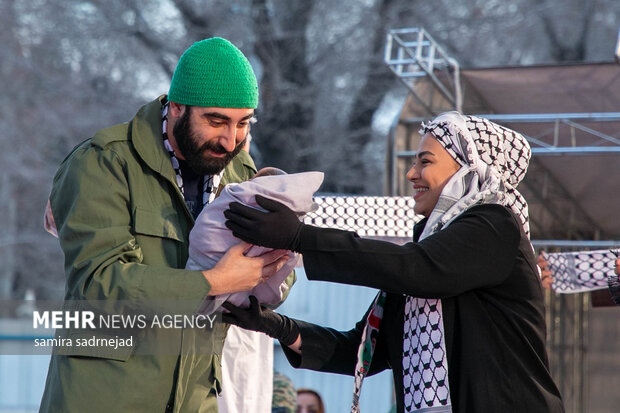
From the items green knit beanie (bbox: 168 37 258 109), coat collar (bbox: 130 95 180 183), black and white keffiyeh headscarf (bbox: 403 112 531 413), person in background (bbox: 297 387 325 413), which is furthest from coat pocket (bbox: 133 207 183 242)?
person in background (bbox: 297 387 325 413)

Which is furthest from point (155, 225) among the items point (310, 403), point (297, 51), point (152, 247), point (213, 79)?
point (297, 51)

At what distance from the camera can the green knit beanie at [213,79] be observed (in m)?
2.54

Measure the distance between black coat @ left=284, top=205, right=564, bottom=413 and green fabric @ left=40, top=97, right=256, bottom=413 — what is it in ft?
1.34

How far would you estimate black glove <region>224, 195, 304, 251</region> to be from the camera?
7.71 ft

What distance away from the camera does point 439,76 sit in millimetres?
7566

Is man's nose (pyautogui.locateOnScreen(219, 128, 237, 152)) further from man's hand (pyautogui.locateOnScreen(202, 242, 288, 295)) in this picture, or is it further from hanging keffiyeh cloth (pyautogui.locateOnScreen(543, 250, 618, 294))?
hanging keffiyeh cloth (pyautogui.locateOnScreen(543, 250, 618, 294))

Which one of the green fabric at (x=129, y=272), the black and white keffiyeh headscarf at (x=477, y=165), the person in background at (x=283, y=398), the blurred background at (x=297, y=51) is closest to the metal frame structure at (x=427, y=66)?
the person in background at (x=283, y=398)

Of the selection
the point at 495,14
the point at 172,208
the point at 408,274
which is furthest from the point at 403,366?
the point at 495,14

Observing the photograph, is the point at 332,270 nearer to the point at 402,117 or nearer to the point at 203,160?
the point at 203,160

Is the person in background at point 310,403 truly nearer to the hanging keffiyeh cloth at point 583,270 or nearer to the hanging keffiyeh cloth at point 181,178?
the hanging keffiyeh cloth at point 583,270

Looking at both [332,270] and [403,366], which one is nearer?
[332,270]

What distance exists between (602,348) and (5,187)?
53.3 feet

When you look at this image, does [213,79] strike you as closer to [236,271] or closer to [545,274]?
[236,271]

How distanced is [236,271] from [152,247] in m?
0.27
